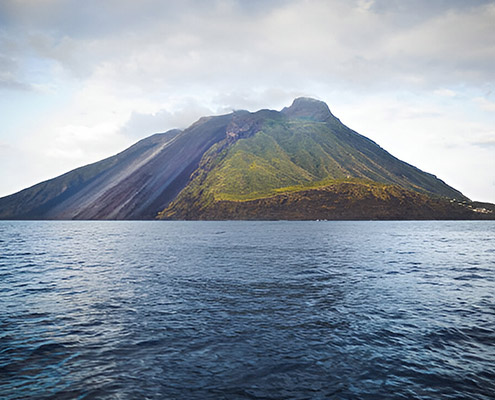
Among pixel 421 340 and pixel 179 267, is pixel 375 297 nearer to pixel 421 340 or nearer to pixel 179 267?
pixel 421 340

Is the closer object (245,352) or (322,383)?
(322,383)

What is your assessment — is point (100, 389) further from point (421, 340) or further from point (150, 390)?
point (421, 340)

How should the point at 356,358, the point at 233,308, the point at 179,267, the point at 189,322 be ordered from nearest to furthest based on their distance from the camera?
the point at 356,358 → the point at 189,322 → the point at 233,308 → the point at 179,267

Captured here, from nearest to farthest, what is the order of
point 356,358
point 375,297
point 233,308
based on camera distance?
point 356,358 < point 233,308 < point 375,297

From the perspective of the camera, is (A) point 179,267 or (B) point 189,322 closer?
(B) point 189,322

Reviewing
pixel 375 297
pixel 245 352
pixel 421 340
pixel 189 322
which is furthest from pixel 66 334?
pixel 375 297

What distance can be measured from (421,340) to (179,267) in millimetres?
33287

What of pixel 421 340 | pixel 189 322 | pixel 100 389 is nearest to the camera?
pixel 100 389

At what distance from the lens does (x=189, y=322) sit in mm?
21172

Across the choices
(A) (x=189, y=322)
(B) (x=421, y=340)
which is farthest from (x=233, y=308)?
(B) (x=421, y=340)

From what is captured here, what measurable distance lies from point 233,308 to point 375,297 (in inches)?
497

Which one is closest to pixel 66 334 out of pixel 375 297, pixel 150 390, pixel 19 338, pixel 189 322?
pixel 19 338

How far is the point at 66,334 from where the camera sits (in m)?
19.1

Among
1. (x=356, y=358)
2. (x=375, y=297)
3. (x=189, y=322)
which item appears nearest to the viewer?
(x=356, y=358)
